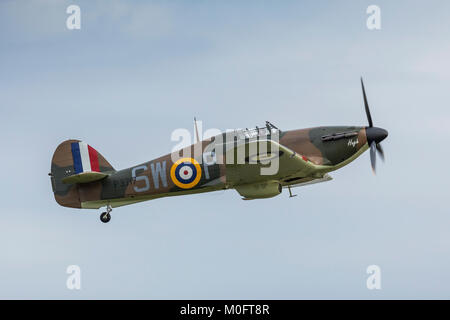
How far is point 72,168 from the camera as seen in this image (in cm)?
2781

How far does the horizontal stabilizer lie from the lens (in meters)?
27.1

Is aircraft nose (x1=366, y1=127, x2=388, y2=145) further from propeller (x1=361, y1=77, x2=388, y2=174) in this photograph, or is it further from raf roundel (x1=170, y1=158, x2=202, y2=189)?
raf roundel (x1=170, y1=158, x2=202, y2=189)

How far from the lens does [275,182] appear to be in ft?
85.9

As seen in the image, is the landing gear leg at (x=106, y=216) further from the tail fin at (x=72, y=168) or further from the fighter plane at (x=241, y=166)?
the tail fin at (x=72, y=168)

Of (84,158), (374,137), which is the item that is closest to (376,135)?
(374,137)

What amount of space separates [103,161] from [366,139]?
330 inches

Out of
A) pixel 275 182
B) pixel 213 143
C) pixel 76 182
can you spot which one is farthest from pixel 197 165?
pixel 76 182

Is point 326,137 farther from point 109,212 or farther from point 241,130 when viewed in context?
point 109,212

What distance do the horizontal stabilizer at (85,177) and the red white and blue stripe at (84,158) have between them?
0.56 meters

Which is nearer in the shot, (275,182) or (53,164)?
(275,182)

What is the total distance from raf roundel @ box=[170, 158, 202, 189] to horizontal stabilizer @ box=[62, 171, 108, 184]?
238 centimetres

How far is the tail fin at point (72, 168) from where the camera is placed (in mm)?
27469

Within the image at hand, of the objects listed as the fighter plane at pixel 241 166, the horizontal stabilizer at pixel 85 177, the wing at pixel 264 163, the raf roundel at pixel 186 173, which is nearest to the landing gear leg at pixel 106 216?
the fighter plane at pixel 241 166

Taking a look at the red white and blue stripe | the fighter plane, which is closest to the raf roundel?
the fighter plane
